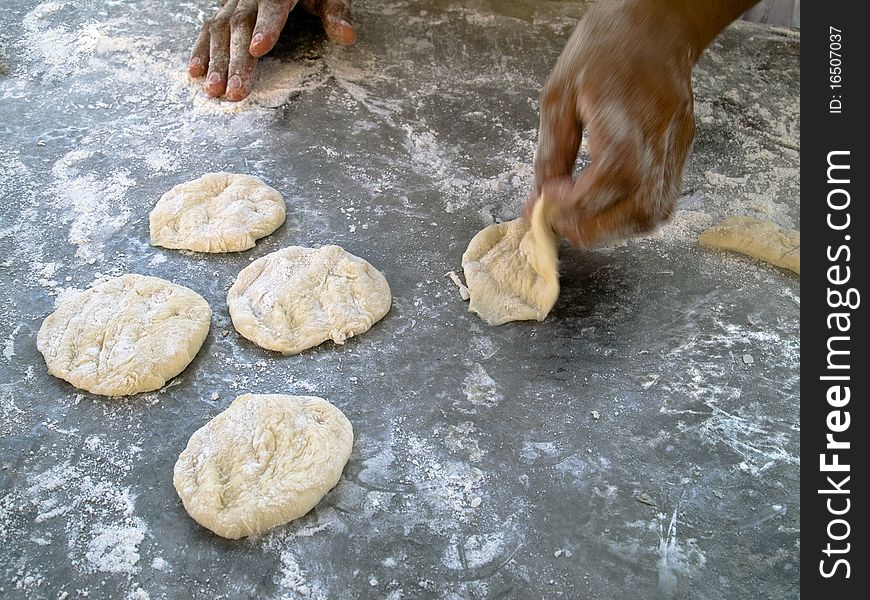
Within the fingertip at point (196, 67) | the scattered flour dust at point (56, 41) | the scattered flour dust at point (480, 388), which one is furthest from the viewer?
the scattered flour dust at point (56, 41)

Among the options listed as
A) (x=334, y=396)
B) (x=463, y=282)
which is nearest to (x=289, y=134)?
(x=463, y=282)

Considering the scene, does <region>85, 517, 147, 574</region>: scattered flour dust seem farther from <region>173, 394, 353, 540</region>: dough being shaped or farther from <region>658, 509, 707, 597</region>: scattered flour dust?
<region>658, 509, 707, 597</region>: scattered flour dust

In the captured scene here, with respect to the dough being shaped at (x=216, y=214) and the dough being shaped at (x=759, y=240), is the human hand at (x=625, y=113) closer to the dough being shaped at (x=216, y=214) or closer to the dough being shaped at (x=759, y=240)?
the dough being shaped at (x=759, y=240)

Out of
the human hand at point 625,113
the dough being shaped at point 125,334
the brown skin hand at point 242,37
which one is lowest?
the dough being shaped at point 125,334

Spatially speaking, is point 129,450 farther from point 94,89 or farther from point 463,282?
point 94,89

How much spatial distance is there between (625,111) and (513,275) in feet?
2.24

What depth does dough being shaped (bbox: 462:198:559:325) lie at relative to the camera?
2205 mm

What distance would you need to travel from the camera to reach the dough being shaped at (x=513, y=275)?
7.23ft

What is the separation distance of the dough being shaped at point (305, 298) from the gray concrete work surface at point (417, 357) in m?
0.05

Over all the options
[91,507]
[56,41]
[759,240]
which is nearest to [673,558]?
[759,240]

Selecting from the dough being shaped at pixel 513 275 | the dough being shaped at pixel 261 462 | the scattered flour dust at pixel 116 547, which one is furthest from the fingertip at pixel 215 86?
the scattered flour dust at pixel 116 547

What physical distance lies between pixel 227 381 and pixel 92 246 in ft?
2.54

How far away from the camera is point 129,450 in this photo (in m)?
1.90

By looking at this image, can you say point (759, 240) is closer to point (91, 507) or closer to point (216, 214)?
point (216, 214)
